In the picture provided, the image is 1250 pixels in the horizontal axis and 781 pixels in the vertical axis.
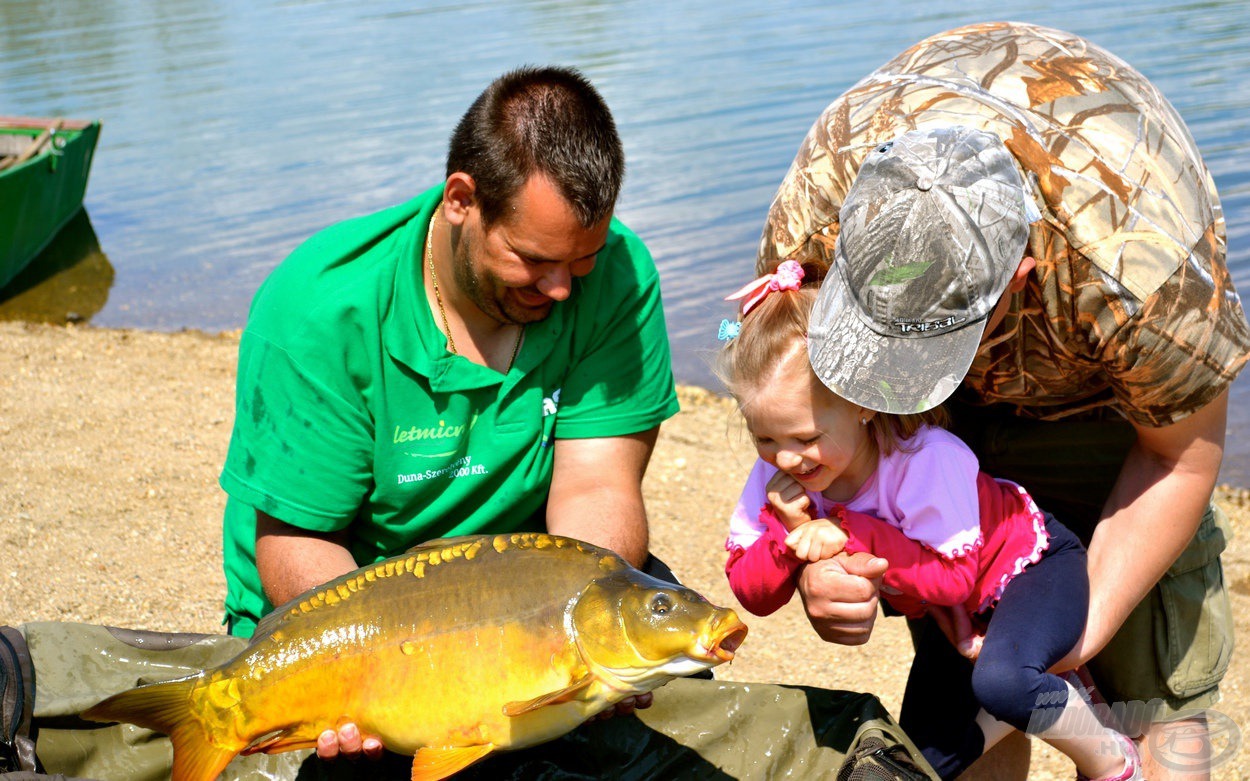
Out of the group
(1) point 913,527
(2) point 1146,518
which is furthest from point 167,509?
(2) point 1146,518

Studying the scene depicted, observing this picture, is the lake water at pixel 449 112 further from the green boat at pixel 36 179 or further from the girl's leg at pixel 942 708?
the girl's leg at pixel 942 708

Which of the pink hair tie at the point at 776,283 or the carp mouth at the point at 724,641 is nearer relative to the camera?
the carp mouth at the point at 724,641

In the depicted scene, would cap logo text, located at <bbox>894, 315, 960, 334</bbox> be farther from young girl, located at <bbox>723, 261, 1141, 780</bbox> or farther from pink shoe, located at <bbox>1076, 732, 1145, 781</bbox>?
pink shoe, located at <bbox>1076, 732, 1145, 781</bbox>

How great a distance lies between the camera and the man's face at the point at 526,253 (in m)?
Answer: 2.98

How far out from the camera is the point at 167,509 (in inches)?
226

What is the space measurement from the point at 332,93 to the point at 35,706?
16.3 m

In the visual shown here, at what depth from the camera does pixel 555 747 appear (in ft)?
10.1

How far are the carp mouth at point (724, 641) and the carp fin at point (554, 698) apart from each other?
26 cm

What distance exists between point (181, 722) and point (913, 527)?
5.16ft

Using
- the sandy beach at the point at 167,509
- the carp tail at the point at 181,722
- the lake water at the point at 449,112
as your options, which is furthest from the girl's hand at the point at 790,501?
the lake water at the point at 449,112

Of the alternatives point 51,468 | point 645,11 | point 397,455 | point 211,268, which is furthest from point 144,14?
point 397,455

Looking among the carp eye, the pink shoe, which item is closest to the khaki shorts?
the pink shoe

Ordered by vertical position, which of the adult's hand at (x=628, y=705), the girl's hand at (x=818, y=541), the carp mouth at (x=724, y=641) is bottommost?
the adult's hand at (x=628, y=705)

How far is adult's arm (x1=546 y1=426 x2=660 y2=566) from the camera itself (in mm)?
3297
